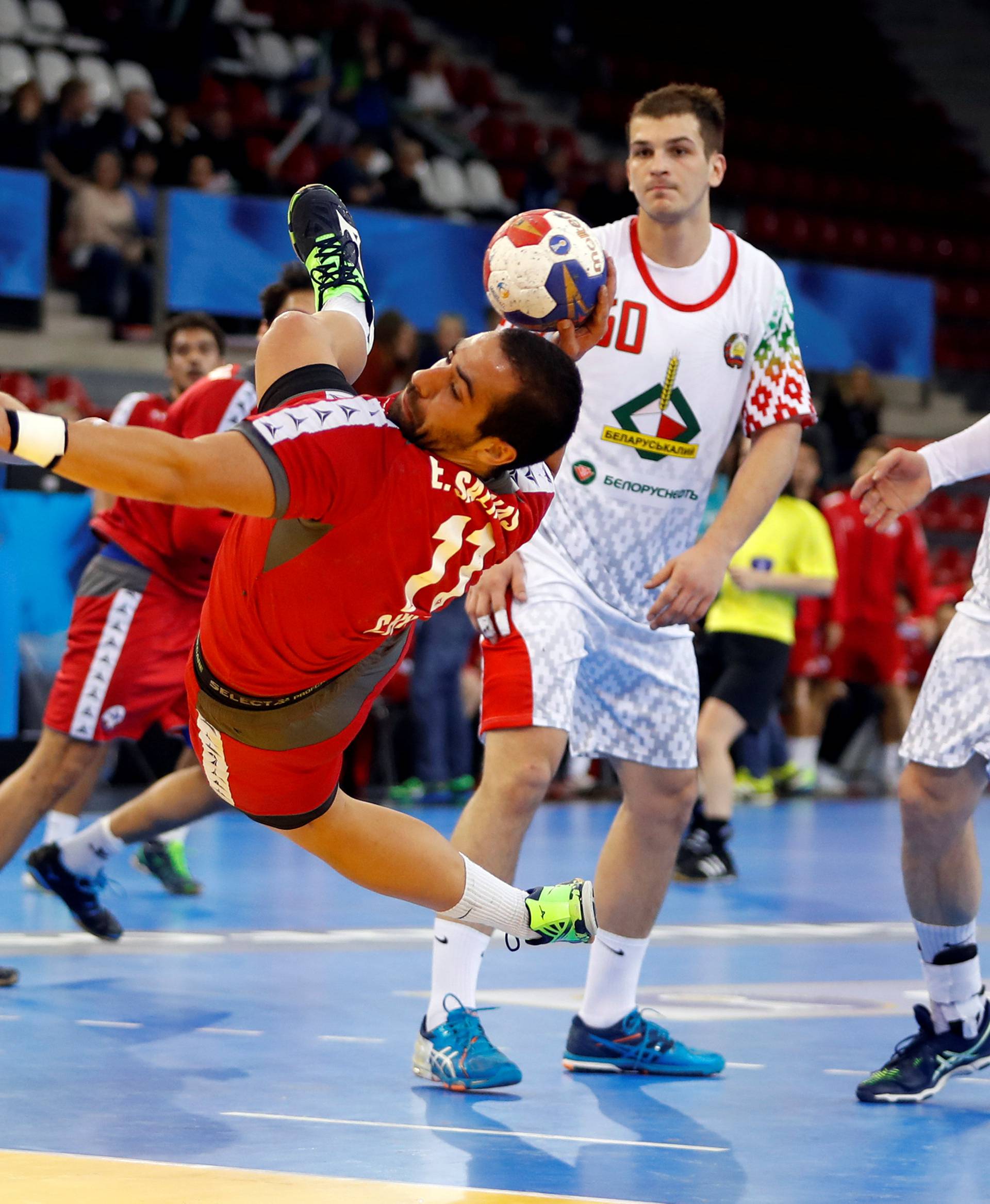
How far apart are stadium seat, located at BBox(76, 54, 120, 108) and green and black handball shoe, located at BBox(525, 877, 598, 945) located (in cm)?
1211

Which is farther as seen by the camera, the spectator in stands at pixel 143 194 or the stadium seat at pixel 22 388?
the spectator in stands at pixel 143 194

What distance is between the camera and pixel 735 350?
4574 mm

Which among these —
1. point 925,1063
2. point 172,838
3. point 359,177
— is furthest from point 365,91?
point 925,1063

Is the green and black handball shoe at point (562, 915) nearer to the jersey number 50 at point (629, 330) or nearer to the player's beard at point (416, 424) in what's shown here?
the player's beard at point (416, 424)

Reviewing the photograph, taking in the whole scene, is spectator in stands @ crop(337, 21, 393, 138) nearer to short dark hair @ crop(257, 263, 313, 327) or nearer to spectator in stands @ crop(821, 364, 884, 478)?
spectator in stands @ crop(821, 364, 884, 478)

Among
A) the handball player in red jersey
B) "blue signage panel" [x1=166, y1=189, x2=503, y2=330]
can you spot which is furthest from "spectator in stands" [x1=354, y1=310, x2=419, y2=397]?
the handball player in red jersey

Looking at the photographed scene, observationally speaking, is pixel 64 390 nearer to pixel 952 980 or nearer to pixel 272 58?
pixel 272 58

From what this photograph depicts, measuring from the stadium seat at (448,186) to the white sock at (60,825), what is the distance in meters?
10.3

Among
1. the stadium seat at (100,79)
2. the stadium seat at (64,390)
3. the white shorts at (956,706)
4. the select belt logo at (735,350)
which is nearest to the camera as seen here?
the white shorts at (956,706)

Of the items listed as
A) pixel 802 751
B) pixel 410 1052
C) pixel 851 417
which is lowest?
pixel 802 751

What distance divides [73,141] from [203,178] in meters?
1.00

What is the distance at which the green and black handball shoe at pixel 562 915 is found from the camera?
3.84 m

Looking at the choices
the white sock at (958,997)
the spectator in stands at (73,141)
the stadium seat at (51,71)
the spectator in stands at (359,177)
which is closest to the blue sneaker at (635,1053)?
A: the white sock at (958,997)

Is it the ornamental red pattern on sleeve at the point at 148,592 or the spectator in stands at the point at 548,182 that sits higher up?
the spectator in stands at the point at 548,182
